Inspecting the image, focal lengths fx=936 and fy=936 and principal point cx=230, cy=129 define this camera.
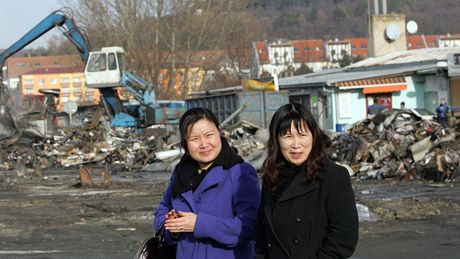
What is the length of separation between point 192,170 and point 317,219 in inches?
36.1

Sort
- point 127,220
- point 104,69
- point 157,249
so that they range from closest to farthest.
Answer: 1. point 157,249
2. point 127,220
3. point 104,69

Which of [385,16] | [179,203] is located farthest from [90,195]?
[385,16]

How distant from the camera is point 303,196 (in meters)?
4.47

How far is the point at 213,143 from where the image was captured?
16.6ft

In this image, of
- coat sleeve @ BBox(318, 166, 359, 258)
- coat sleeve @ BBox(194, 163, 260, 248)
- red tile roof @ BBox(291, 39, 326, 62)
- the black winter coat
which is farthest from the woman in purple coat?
red tile roof @ BBox(291, 39, 326, 62)

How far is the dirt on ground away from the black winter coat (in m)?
6.60

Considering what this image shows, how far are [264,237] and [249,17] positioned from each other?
77163 mm

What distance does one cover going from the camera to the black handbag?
5023mm

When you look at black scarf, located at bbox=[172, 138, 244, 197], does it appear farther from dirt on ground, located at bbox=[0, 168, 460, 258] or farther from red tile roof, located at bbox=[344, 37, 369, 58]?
red tile roof, located at bbox=[344, 37, 369, 58]

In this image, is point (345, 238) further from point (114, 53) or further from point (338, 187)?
point (114, 53)

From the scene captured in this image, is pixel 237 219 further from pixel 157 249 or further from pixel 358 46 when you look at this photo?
pixel 358 46

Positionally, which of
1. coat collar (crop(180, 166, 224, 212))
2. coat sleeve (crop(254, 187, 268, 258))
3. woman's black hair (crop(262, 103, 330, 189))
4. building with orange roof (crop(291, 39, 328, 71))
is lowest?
coat sleeve (crop(254, 187, 268, 258))

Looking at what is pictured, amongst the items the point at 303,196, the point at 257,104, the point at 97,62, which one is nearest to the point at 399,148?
the point at 257,104

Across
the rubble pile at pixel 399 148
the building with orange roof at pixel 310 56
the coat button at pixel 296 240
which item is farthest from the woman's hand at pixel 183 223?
the building with orange roof at pixel 310 56
